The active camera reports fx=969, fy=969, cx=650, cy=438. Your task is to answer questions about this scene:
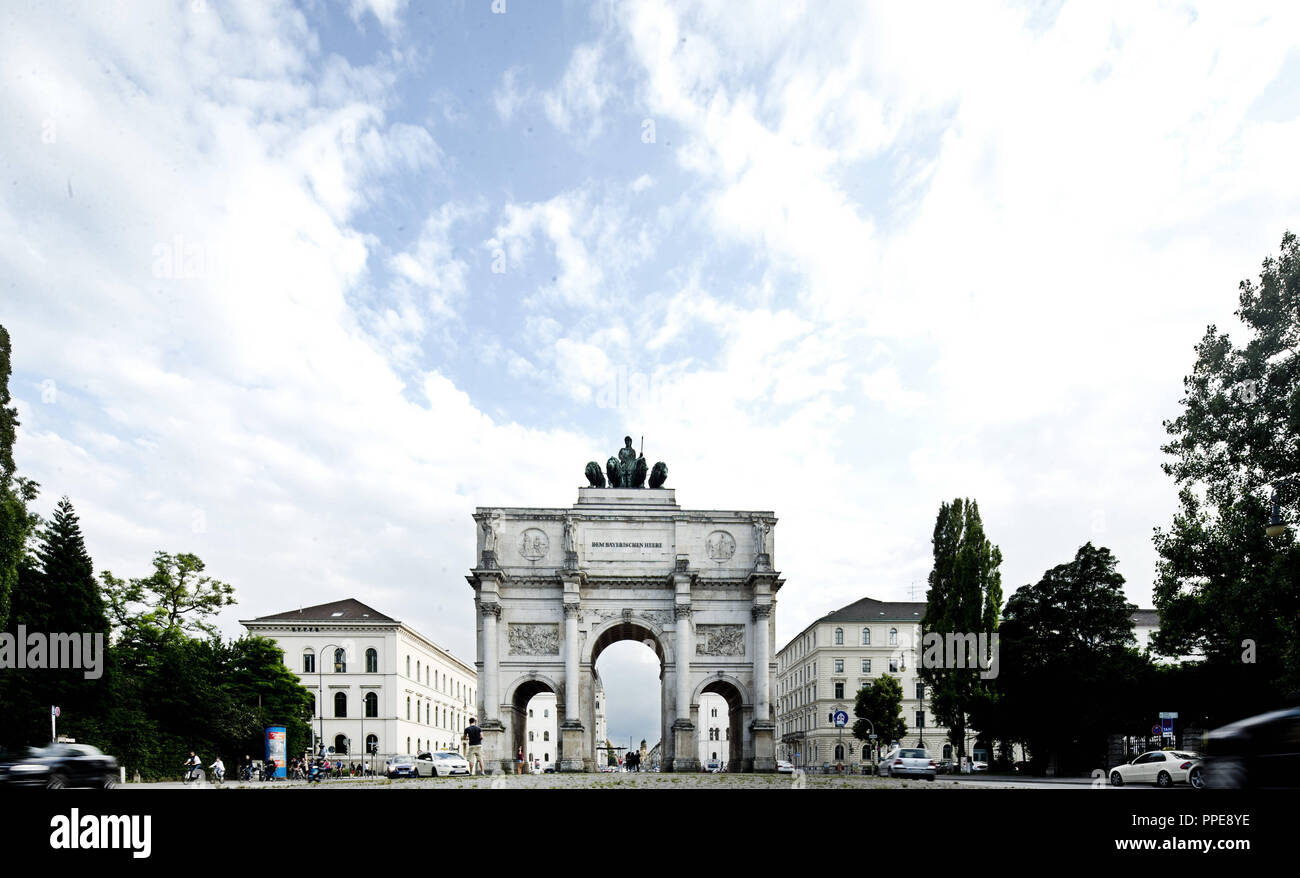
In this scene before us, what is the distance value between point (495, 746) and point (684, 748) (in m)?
11.1

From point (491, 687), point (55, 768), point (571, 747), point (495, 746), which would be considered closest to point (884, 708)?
point (571, 747)

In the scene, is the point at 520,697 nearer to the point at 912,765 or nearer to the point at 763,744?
the point at 763,744

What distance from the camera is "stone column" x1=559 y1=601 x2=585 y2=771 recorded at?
5628cm

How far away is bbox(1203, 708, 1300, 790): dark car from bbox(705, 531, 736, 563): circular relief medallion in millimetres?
52501

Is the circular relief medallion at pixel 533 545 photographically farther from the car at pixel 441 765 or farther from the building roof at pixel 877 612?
the building roof at pixel 877 612

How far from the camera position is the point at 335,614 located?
295ft

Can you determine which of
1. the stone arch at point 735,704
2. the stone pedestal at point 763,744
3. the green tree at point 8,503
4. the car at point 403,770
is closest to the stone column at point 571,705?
the stone arch at point 735,704

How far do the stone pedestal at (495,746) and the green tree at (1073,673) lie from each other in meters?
27.0

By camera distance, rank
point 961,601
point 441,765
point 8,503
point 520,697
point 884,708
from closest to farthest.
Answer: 1. point 8,503
2. point 441,765
3. point 961,601
4. point 520,697
5. point 884,708

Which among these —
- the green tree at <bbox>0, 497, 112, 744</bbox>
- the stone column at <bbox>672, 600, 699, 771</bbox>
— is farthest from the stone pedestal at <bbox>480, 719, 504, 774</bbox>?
the green tree at <bbox>0, 497, 112, 744</bbox>

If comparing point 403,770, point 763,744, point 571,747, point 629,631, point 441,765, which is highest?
point 629,631

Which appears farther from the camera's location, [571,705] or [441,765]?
[571,705]

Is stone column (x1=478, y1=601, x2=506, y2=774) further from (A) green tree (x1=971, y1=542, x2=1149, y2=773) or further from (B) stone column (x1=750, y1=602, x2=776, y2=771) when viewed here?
(A) green tree (x1=971, y1=542, x2=1149, y2=773)
